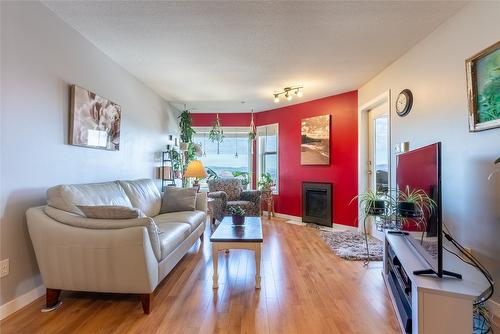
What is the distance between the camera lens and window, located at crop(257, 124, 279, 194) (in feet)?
19.8

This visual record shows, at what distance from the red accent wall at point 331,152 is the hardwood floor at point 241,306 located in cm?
186

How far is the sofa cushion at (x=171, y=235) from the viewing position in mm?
2217

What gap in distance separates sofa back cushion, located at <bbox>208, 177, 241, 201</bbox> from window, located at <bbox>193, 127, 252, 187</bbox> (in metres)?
1.05

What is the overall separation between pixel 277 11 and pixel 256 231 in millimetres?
2005

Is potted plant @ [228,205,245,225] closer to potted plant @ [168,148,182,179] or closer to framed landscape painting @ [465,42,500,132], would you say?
framed landscape painting @ [465,42,500,132]

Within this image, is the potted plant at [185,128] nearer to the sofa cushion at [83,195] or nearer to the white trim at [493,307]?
the sofa cushion at [83,195]

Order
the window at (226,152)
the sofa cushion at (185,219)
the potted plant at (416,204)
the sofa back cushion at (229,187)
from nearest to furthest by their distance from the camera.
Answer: the potted plant at (416,204) → the sofa cushion at (185,219) → the sofa back cushion at (229,187) → the window at (226,152)

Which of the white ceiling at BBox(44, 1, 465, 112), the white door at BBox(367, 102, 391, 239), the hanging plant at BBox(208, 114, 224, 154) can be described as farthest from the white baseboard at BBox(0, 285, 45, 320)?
the hanging plant at BBox(208, 114, 224, 154)

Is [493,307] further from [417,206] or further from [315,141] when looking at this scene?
[315,141]

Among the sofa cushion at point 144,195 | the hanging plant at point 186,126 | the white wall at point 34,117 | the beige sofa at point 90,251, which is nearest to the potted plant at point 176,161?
the hanging plant at point 186,126

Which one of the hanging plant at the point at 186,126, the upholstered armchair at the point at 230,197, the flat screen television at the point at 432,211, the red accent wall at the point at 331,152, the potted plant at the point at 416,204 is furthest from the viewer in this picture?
the hanging plant at the point at 186,126

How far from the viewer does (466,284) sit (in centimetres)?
146

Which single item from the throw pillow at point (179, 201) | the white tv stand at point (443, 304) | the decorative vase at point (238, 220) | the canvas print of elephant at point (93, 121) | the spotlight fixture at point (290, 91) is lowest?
the white tv stand at point (443, 304)

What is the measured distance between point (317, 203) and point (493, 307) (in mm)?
3269
